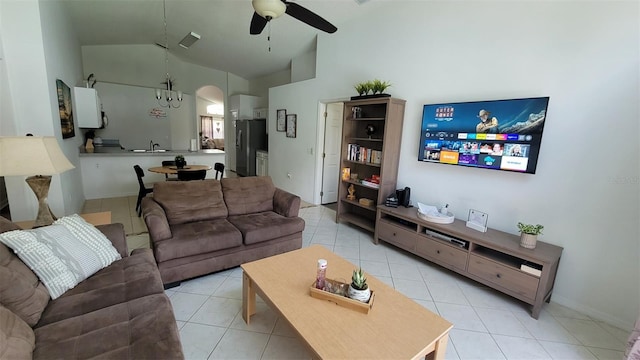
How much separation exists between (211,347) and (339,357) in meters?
0.98

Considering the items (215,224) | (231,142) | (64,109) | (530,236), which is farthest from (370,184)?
(231,142)

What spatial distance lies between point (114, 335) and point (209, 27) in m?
5.17

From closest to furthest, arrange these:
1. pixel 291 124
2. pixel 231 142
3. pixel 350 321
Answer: pixel 350 321 → pixel 291 124 → pixel 231 142

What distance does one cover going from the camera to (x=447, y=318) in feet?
6.88

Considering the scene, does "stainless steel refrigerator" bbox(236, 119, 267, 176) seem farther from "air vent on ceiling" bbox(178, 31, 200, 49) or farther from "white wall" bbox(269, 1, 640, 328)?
"white wall" bbox(269, 1, 640, 328)

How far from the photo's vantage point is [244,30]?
477 centimetres

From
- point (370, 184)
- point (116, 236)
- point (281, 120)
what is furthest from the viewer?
point (281, 120)

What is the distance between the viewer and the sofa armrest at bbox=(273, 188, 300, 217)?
3006mm

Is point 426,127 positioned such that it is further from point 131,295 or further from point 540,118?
point 131,295

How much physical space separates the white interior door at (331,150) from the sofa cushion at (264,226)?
6.52 ft

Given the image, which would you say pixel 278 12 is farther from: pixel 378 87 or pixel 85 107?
pixel 85 107

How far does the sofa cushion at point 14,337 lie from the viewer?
971 millimetres

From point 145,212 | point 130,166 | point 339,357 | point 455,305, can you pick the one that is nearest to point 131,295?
point 145,212

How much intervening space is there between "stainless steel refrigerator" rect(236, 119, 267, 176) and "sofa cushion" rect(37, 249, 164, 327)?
214 inches
